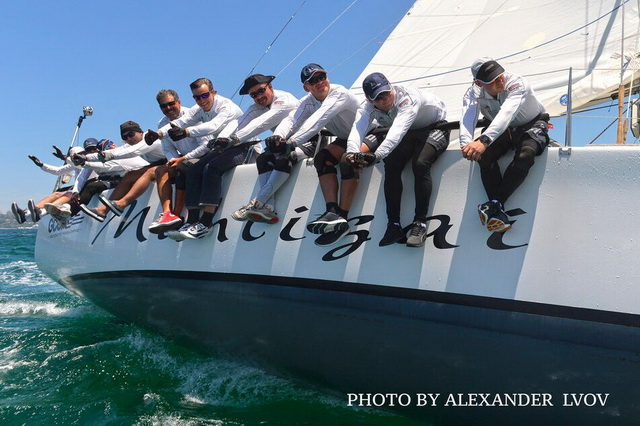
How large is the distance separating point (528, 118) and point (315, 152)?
63.7 inches

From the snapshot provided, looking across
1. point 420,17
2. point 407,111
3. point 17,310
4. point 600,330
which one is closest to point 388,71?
point 420,17

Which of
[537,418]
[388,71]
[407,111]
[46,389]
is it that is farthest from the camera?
[388,71]

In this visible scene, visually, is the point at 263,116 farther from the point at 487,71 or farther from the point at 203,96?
the point at 487,71

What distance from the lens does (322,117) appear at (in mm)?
4262

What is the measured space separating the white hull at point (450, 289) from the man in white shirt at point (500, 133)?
0.39ft

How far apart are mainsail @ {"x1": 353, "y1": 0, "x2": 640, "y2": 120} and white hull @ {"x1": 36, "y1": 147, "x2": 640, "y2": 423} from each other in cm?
272

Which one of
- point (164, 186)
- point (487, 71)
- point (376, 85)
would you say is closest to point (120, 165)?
point (164, 186)

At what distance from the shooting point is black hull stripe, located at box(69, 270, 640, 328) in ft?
10.6

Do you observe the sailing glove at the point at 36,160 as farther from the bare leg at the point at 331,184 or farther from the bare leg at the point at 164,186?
the bare leg at the point at 331,184

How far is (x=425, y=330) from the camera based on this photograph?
3.77 m

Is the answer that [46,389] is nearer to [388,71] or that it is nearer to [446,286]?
[446,286]

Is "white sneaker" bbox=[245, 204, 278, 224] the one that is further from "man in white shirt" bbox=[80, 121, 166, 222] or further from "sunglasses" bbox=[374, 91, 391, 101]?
"man in white shirt" bbox=[80, 121, 166, 222]

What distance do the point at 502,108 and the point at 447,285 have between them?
43.9 inches

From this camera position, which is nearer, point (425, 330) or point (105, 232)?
point (425, 330)
